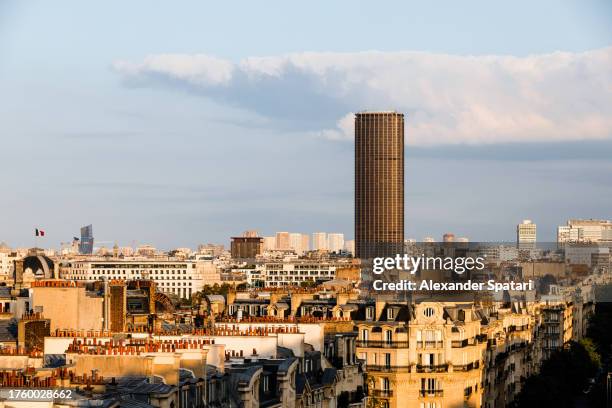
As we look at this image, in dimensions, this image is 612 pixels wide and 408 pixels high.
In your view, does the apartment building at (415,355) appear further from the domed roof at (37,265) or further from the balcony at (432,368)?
the domed roof at (37,265)

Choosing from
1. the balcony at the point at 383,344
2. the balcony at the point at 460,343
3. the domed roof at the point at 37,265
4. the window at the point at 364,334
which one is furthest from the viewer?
the domed roof at the point at 37,265

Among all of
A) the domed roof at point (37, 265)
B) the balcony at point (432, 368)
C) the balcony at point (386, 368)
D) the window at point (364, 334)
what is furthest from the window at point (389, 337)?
the domed roof at point (37, 265)

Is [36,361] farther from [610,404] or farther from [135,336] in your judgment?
[610,404]

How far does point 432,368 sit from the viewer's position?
316 ft

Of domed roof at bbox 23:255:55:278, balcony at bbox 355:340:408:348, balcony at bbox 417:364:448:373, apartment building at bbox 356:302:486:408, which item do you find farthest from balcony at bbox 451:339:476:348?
domed roof at bbox 23:255:55:278

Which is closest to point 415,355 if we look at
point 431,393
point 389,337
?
point 389,337

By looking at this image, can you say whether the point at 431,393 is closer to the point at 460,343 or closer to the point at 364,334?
the point at 460,343

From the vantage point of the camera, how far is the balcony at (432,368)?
95875 millimetres

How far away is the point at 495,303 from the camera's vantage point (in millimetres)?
138500

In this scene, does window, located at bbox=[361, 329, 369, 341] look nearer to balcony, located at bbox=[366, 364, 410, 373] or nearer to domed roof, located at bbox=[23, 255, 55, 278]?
balcony, located at bbox=[366, 364, 410, 373]

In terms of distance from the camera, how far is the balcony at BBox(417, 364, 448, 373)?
9588 centimetres

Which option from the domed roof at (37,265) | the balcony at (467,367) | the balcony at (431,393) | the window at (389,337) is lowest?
the balcony at (431,393)

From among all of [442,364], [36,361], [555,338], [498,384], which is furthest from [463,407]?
[555,338]

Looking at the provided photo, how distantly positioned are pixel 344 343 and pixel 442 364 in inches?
955
